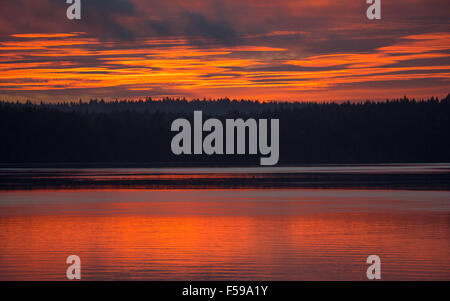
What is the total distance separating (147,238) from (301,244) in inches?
228

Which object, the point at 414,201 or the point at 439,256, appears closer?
the point at 439,256

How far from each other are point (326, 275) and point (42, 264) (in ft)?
26.5

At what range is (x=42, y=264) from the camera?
2362 centimetres

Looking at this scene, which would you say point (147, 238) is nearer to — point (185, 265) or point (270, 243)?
point (270, 243)

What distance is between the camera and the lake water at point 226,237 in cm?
2248

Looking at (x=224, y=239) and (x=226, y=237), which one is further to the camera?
(x=226, y=237)

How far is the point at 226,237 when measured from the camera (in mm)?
30438

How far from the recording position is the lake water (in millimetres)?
22484

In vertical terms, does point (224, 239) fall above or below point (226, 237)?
below

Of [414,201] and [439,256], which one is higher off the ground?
[414,201]
